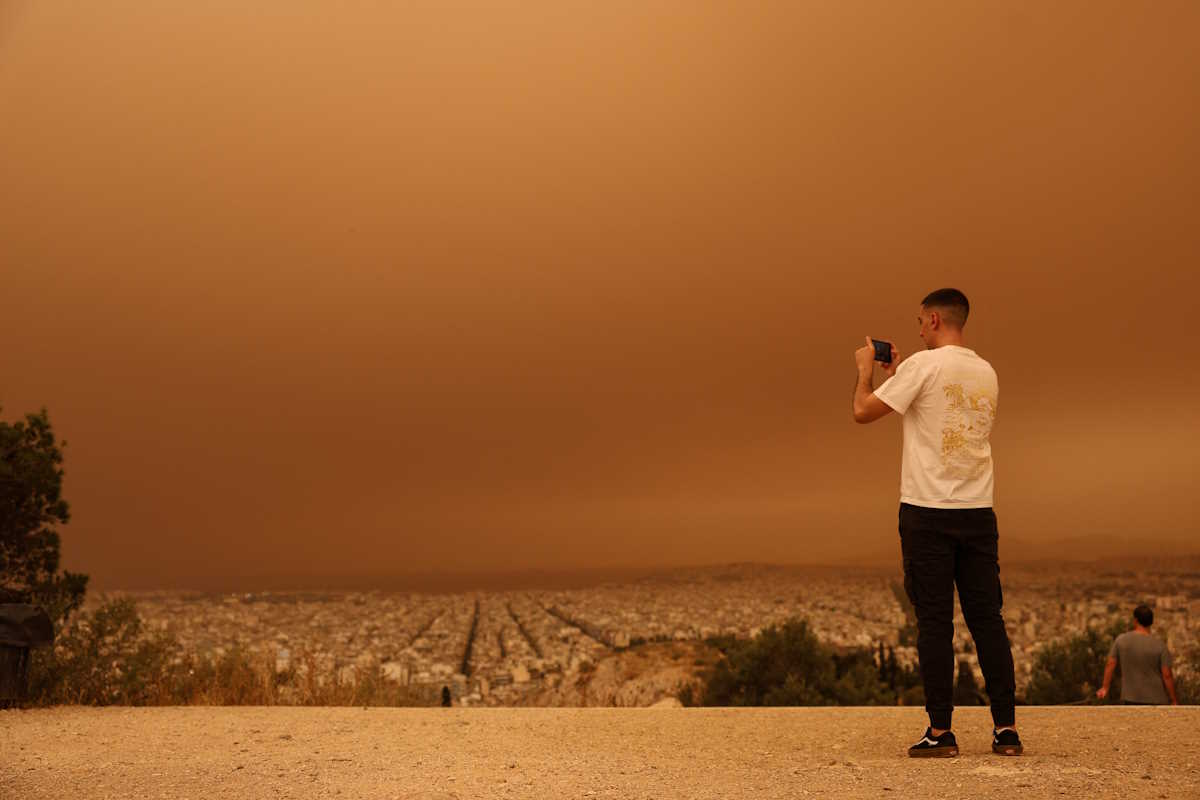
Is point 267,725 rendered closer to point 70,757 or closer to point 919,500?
point 70,757

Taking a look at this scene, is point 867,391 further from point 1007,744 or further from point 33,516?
point 33,516

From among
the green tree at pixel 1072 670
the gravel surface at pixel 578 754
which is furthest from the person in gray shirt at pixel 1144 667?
the green tree at pixel 1072 670

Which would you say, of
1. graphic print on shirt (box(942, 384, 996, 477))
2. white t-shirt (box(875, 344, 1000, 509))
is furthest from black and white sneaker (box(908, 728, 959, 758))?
graphic print on shirt (box(942, 384, 996, 477))

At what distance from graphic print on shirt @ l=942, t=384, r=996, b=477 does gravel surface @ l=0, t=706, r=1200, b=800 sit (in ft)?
5.51

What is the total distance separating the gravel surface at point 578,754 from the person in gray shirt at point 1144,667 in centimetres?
187

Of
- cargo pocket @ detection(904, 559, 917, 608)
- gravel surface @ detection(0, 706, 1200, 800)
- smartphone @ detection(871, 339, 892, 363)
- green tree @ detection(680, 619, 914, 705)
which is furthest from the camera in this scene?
green tree @ detection(680, 619, 914, 705)

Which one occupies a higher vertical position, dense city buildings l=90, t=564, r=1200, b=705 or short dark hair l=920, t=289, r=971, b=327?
short dark hair l=920, t=289, r=971, b=327

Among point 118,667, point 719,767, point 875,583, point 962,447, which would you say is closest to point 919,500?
point 962,447

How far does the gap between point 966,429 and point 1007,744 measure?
72.9 inches

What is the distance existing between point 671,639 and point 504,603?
3469 cm

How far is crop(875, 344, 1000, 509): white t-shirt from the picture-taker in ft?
18.5

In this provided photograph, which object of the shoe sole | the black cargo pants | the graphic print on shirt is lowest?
the shoe sole

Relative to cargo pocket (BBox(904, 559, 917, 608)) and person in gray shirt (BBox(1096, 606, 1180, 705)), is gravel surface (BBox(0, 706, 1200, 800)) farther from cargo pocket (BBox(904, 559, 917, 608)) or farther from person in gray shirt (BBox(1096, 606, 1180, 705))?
person in gray shirt (BBox(1096, 606, 1180, 705))

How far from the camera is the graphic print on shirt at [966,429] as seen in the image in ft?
18.5
